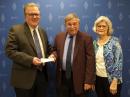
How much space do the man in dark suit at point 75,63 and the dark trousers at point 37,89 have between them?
0.68 feet

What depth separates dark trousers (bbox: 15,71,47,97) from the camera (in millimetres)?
2877

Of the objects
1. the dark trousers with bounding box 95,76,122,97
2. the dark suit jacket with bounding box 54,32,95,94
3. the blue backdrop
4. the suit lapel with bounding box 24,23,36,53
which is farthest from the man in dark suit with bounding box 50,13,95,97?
the blue backdrop

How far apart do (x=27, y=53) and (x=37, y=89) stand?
0.46 metres

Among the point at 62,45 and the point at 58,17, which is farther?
the point at 58,17

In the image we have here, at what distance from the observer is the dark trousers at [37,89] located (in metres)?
2.88

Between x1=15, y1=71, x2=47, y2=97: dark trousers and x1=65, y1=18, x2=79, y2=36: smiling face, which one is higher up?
x1=65, y1=18, x2=79, y2=36: smiling face

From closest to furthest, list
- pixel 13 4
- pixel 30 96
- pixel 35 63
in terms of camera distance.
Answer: pixel 35 63 → pixel 30 96 → pixel 13 4

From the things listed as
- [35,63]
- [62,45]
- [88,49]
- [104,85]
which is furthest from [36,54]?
[104,85]

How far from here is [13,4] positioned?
3.46 meters

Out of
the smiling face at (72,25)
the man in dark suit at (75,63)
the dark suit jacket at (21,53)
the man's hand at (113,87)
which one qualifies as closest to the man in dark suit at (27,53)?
the dark suit jacket at (21,53)

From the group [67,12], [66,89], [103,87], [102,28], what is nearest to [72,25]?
[102,28]

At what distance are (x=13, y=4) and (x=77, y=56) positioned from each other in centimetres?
120

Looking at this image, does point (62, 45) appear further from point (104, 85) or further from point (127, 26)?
point (127, 26)

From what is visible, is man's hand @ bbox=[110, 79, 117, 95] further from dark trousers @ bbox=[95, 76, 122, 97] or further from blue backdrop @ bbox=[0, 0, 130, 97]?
blue backdrop @ bbox=[0, 0, 130, 97]
